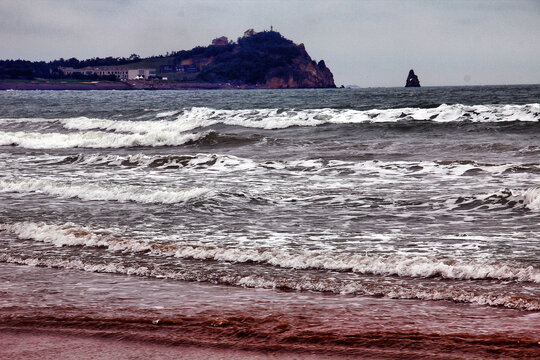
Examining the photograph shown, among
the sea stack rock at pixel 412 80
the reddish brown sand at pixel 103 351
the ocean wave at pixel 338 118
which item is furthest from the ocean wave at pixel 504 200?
the sea stack rock at pixel 412 80

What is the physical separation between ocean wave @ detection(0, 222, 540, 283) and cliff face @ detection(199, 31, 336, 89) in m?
161

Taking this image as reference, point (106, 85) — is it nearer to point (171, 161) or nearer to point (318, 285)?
point (171, 161)

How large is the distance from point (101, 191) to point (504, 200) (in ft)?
22.4

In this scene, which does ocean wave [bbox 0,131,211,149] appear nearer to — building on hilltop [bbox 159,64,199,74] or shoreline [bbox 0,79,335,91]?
shoreline [bbox 0,79,335,91]

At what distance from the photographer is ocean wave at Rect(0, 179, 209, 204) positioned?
10.5 meters

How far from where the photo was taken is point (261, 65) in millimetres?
177375

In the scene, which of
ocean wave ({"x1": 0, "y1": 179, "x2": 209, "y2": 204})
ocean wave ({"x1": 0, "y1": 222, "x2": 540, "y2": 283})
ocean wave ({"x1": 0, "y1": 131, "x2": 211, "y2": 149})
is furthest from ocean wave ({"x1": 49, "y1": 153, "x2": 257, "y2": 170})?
ocean wave ({"x1": 0, "y1": 222, "x2": 540, "y2": 283})

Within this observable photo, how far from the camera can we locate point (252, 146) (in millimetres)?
21781

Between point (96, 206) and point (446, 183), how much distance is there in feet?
→ 21.1

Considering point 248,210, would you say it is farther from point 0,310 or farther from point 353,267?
point 0,310

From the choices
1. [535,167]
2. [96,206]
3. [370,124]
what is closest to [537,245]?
[96,206]

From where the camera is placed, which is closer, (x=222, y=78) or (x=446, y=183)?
(x=446, y=183)

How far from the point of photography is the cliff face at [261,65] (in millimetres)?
170500

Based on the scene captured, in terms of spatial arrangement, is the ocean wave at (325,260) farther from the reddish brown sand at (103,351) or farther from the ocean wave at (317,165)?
the ocean wave at (317,165)
